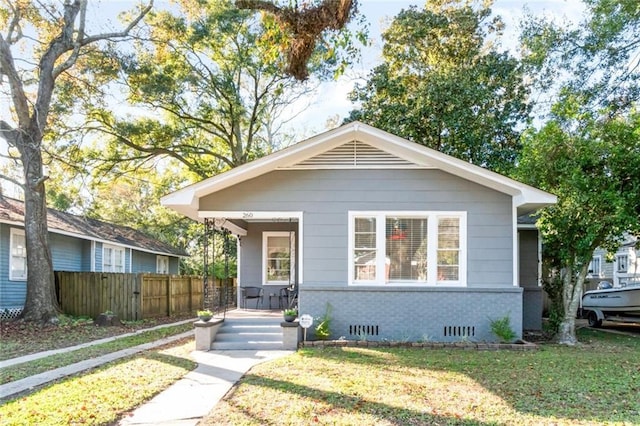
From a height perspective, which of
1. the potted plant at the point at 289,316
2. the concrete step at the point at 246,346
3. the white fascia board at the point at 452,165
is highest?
the white fascia board at the point at 452,165

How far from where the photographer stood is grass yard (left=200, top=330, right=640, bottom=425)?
4.92 m

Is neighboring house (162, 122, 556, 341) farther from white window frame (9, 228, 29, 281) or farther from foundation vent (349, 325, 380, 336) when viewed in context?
white window frame (9, 228, 29, 281)

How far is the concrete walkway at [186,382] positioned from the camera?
16.4 ft

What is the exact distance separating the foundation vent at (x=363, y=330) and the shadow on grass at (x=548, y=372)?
70 cm

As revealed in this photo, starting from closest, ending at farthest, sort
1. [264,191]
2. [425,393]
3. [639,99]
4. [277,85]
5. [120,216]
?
1. [425,393]
2. [264,191]
3. [639,99]
4. [277,85]
5. [120,216]

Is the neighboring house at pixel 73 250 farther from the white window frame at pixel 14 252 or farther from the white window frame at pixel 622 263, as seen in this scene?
the white window frame at pixel 622 263

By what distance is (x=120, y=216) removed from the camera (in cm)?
3275

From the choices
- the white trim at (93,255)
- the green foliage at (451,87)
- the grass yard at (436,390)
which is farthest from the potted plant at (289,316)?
the white trim at (93,255)

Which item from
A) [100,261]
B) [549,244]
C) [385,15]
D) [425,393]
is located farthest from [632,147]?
[100,261]

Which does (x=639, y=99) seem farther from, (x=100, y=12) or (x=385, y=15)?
(x=100, y=12)

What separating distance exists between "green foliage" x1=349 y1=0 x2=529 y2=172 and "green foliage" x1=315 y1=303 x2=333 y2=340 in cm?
1076

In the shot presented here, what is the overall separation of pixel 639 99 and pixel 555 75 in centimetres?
314

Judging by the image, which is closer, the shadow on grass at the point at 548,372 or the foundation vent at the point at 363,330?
the shadow on grass at the point at 548,372

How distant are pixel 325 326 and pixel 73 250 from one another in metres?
12.3
